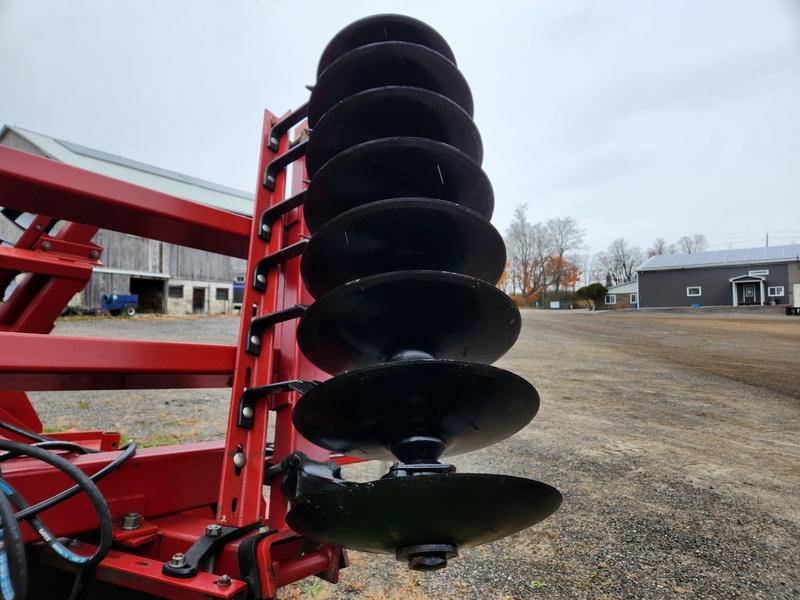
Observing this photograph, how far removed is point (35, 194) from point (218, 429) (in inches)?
158

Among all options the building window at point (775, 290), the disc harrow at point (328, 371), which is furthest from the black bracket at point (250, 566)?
the building window at point (775, 290)

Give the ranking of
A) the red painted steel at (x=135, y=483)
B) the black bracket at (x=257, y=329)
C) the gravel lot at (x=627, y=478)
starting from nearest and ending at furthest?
the red painted steel at (x=135, y=483) → the black bracket at (x=257, y=329) → the gravel lot at (x=627, y=478)

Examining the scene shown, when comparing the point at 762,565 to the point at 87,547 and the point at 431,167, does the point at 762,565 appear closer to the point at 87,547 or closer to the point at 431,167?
the point at 431,167

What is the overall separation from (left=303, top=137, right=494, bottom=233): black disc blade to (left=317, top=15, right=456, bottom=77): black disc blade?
1.35 ft

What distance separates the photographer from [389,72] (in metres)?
1.34

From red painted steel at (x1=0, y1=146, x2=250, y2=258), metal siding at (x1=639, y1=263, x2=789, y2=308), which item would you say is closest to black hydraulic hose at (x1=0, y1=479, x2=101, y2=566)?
red painted steel at (x1=0, y1=146, x2=250, y2=258)

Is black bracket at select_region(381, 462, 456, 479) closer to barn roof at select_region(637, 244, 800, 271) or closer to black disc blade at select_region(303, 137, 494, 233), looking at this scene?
black disc blade at select_region(303, 137, 494, 233)

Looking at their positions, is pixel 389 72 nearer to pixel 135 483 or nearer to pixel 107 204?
pixel 107 204

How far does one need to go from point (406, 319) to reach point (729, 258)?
3946 cm

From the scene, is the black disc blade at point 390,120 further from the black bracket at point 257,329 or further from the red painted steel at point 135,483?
the red painted steel at point 135,483

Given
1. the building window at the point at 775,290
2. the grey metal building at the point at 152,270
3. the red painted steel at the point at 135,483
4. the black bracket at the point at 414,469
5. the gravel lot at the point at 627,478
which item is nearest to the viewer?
the black bracket at the point at 414,469

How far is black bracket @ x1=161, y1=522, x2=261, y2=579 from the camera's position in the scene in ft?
3.54

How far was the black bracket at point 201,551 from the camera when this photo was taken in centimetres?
108

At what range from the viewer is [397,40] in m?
1.36
